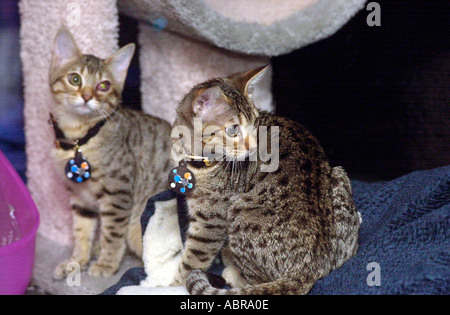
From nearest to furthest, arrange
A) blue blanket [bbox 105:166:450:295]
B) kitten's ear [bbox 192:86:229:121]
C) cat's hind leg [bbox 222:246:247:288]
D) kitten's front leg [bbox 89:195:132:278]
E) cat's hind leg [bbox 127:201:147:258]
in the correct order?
1. blue blanket [bbox 105:166:450:295]
2. kitten's ear [bbox 192:86:229:121]
3. cat's hind leg [bbox 222:246:247:288]
4. kitten's front leg [bbox 89:195:132:278]
5. cat's hind leg [bbox 127:201:147:258]

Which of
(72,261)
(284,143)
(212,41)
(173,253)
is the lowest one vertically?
(72,261)

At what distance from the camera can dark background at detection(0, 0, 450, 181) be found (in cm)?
169

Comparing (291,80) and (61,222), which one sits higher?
(291,80)

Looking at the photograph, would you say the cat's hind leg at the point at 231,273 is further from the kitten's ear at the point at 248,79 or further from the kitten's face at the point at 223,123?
the kitten's ear at the point at 248,79

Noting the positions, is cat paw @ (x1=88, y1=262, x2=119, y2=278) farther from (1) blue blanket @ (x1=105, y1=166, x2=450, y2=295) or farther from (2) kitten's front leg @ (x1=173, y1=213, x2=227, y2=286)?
(2) kitten's front leg @ (x1=173, y1=213, x2=227, y2=286)

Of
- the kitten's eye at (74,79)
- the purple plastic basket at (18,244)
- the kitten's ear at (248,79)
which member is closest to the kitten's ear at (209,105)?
the kitten's ear at (248,79)

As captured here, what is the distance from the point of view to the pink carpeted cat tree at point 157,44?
1669mm

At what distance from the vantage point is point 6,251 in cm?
133

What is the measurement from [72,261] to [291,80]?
45.0 inches

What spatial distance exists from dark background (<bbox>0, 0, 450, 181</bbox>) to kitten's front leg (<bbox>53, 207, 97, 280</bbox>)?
0.52m

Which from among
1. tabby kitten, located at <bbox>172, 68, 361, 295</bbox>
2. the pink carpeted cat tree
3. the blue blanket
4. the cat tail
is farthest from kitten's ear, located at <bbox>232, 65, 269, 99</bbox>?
the cat tail
